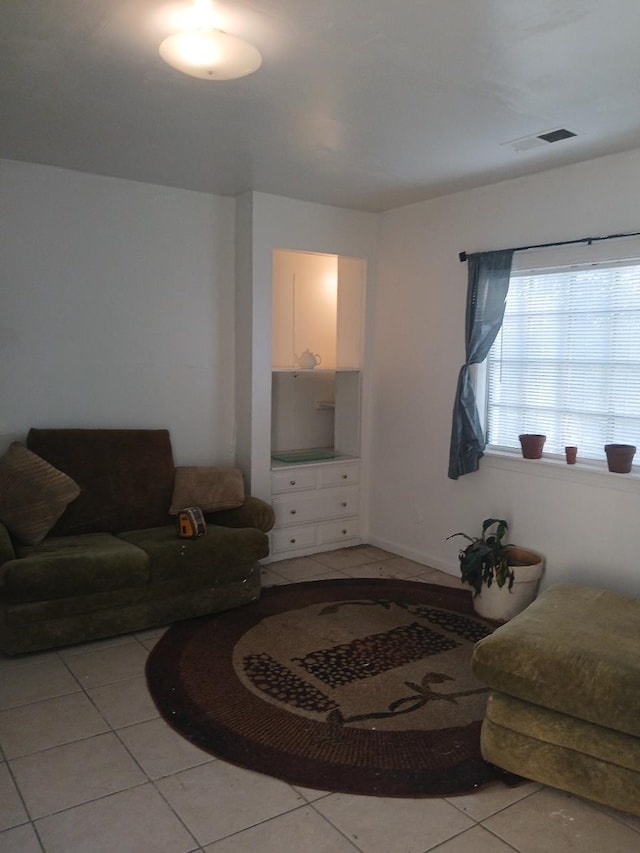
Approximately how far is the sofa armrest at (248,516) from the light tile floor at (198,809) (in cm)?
143

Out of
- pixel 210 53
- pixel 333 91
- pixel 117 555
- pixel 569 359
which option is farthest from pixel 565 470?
pixel 210 53

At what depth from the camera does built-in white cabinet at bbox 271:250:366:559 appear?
4.74 metres

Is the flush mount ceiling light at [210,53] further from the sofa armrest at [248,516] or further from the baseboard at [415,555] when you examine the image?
the baseboard at [415,555]

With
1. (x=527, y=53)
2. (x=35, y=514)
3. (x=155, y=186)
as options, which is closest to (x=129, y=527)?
(x=35, y=514)

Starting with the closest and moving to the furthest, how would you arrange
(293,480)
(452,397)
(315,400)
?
(452,397)
(293,480)
(315,400)

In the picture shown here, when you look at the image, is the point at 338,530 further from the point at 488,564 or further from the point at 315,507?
the point at 488,564

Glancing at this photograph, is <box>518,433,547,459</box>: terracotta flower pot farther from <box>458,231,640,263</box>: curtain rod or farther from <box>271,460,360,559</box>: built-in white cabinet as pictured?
<box>271,460,360,559</box>: built-in white cabinet

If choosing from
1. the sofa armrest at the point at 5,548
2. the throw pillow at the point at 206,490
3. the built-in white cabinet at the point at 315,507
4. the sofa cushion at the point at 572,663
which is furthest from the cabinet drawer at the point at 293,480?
the sofa cushion at the point at 572,663

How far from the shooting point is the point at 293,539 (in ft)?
15.5

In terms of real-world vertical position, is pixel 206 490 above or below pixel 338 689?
above

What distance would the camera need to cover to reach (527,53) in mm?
2318

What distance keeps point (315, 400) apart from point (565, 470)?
2.19m

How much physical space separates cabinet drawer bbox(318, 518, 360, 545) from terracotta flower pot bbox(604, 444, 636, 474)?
2066mm

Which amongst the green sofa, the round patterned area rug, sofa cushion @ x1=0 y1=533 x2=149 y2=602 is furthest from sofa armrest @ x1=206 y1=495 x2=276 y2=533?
sofa cushion @ x1=0 y1=533 x2=149 y2=602
